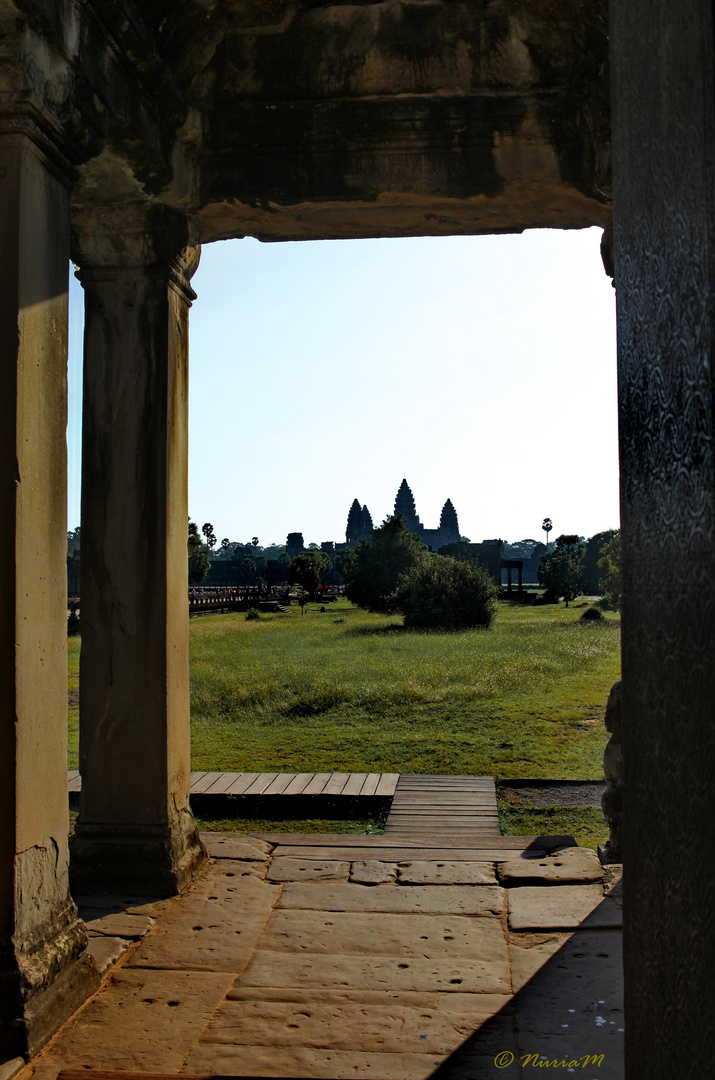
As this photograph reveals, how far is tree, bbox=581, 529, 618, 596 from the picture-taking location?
5100 centimetres

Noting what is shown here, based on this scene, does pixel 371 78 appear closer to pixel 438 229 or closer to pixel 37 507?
pixel 438 229

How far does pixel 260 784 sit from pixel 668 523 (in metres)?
5.72

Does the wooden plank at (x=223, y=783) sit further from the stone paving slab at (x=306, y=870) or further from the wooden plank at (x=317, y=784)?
the stone paving slab at (x=306, y=870)

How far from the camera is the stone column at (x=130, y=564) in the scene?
391 centimetres

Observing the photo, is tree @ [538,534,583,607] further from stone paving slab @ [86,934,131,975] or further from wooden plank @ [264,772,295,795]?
stone paving slab @ [86,934,131,975]

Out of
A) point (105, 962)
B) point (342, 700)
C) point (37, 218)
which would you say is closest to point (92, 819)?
point (105, 962)

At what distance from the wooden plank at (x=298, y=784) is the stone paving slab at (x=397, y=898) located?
2217mm

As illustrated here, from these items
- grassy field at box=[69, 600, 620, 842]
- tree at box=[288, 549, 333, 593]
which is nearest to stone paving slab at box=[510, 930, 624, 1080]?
grassy field at box=[69, 600, 620, 842]

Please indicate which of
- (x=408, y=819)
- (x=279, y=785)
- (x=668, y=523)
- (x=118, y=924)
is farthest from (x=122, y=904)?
(x=668, y=523)

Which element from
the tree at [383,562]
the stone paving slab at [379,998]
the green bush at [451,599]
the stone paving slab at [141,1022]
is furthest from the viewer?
the tree at [383,562]

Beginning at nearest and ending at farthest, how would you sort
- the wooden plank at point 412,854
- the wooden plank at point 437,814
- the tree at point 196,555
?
the wooden plank at point 412,854 < the wooden plank at point 437,814 < the tree at point 196,555

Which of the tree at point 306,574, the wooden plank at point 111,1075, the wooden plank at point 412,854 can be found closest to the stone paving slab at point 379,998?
the wooden plank at point 111,1075

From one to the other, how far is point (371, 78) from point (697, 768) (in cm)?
378

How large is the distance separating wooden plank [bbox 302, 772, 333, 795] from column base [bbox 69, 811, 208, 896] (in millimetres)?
2269
